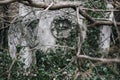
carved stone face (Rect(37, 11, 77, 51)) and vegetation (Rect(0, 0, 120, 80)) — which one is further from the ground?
carved stone face (Rect(37, 11, 77, 51))

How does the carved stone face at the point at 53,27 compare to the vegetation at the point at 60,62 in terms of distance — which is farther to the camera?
the carved stone face at the point at 53,27

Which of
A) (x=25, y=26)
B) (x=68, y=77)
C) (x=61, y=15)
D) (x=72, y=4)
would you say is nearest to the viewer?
(x=72, y=4)

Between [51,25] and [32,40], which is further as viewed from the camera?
[51,25]

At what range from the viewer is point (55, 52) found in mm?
10531

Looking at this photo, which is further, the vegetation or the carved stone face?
the carved stone face

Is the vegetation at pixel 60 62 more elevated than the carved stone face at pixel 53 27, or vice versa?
the carved stone face at pixel 53 27

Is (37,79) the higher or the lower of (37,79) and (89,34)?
the lower

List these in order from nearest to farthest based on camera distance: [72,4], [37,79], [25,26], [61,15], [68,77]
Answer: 1. [72,4]
2. [68,77]
3. [37,79]
4. [25,26]
5. [61,15]

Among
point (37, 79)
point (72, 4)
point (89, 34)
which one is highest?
point (72, 4)

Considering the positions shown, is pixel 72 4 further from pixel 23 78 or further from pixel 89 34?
pixel 89 34

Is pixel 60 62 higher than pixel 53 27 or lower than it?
lower

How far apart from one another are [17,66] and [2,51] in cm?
88

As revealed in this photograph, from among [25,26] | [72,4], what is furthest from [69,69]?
[72,4]

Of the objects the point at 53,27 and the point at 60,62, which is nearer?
the point at 60,62
